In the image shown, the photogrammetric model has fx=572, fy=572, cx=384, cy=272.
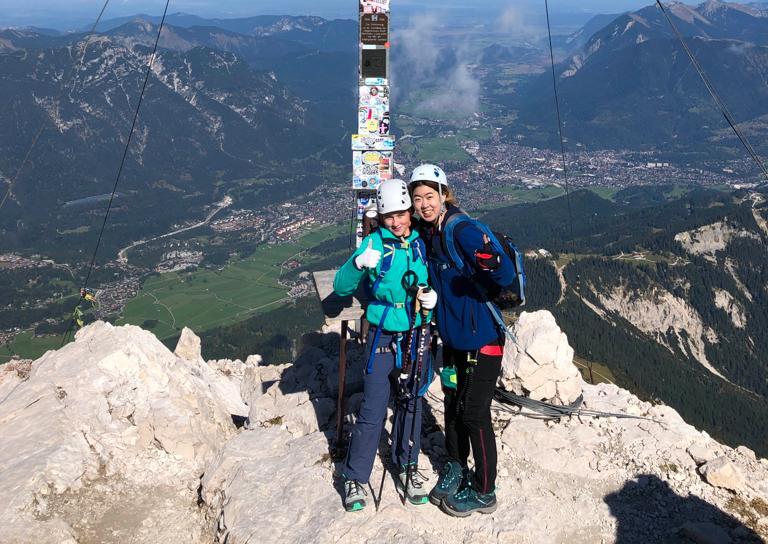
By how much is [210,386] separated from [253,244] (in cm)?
17805

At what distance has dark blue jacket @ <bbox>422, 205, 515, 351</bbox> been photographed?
741 cm

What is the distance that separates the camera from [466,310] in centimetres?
771

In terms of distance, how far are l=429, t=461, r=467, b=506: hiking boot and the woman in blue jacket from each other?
306mm

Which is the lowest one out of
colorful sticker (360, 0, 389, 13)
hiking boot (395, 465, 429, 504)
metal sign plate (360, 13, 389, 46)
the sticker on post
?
hiking boot (395, 465, 429, 504)

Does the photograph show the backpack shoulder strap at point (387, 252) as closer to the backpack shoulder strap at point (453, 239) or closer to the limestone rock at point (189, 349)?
the backpack shoulder strap at point (453, 239)

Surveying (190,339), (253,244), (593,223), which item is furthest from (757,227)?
(190,339)

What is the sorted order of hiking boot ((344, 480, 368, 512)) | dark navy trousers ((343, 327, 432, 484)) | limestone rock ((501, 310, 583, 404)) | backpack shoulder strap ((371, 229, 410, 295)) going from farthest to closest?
1. limestone rock ((501, 310, 583, 404))
2. hiking boot ((344, 480, 368, 512))
3. dark navy trousers ((343, 327, 432, 484))
4. backpack shoulder strap ((371, 229, 410, 295))

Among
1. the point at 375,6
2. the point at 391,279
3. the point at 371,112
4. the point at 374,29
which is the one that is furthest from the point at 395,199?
the point at 375,6

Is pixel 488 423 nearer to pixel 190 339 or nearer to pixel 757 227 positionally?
pixel 190 339

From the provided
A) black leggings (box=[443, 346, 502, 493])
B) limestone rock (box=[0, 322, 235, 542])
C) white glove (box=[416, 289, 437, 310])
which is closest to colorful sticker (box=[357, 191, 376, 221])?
limestone rock (box=[0, 322, 235, 542])

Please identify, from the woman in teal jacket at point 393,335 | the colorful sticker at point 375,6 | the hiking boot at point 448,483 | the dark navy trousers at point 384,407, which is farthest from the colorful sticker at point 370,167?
the hiking boot at point 448,483

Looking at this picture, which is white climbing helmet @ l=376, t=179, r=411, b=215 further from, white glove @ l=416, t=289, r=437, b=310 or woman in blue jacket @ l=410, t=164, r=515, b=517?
white glove @ l=416, t=289, r=437, b=310

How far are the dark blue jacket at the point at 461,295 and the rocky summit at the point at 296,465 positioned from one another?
116 inches

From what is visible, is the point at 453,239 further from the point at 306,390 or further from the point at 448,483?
the point at 306,390
